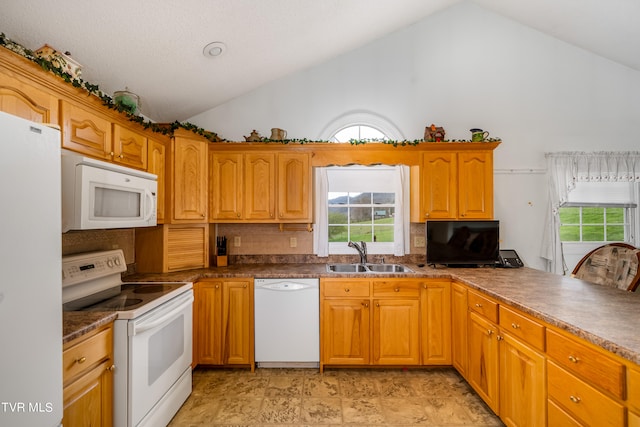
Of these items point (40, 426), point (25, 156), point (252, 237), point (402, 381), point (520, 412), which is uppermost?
point (25, 156)

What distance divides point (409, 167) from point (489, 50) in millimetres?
1639

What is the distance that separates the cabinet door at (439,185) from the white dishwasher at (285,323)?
1.46m

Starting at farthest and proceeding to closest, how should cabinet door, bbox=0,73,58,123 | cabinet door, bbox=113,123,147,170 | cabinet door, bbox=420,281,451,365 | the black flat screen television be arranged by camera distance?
the black flat screen television
cabinet door, bbox=420,281,451,365
cabinet door, bbox=113,123,147,170
cabinet door, bbox=0,73,58,123

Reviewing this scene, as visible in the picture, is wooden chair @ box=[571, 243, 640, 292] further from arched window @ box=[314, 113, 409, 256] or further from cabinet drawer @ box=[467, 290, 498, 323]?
arched window @ box=[314, 113, 409, 256]

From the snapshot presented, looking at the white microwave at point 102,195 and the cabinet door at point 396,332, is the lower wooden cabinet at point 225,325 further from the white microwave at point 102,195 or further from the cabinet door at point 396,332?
the cabinet door at point 396,332

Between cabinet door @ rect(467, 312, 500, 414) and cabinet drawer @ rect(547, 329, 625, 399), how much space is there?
529 millimetres

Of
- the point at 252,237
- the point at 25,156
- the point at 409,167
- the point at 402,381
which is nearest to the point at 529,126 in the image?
the point at 409,167

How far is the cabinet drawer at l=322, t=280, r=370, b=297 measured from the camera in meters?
2.62

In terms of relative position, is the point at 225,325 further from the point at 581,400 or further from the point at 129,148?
the point at 581,400

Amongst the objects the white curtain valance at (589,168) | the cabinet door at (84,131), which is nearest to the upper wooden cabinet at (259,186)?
the cabinet door at (84,131)

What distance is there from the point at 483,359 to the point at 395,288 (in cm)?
81

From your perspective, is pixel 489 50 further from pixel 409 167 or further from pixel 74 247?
pixel 74 247

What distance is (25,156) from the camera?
0.94 metres

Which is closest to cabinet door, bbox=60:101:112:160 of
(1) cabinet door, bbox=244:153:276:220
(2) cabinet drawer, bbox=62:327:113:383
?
(2) cabinet drawer, bbox=62:327:113:383
